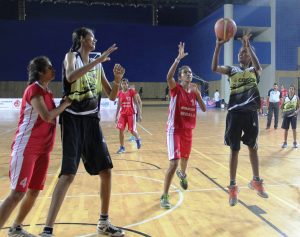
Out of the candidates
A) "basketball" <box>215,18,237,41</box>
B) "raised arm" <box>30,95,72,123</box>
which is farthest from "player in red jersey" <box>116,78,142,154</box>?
"raised arm" <box>30,95,72,123</box>

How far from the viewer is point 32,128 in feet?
11.3

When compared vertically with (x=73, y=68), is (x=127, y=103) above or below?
below

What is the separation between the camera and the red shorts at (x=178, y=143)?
16.3 ft

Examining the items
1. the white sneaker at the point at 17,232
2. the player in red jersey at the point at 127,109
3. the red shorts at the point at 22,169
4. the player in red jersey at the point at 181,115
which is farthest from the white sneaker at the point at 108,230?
the player in red jersey at the point at 127,109

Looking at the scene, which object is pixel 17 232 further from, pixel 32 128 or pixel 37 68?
pixel 37 68

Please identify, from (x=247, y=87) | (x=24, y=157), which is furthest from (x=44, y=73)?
(x=247, y=87)

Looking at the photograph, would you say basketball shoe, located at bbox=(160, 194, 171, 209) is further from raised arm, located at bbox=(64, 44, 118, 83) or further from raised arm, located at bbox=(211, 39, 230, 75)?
raised arm, located at bbox=(64, 44, 118, 83)

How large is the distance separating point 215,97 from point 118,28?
37.3 ft

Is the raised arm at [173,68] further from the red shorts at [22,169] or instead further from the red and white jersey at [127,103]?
the red and white jersey at [127,103]

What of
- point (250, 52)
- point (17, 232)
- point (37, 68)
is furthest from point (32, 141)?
point (250, 52)

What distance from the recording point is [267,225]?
4.18 metres

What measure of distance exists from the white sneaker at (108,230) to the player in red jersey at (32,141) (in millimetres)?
739

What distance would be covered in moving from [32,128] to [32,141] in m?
0.11

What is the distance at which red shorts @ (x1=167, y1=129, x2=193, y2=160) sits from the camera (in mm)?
4969
